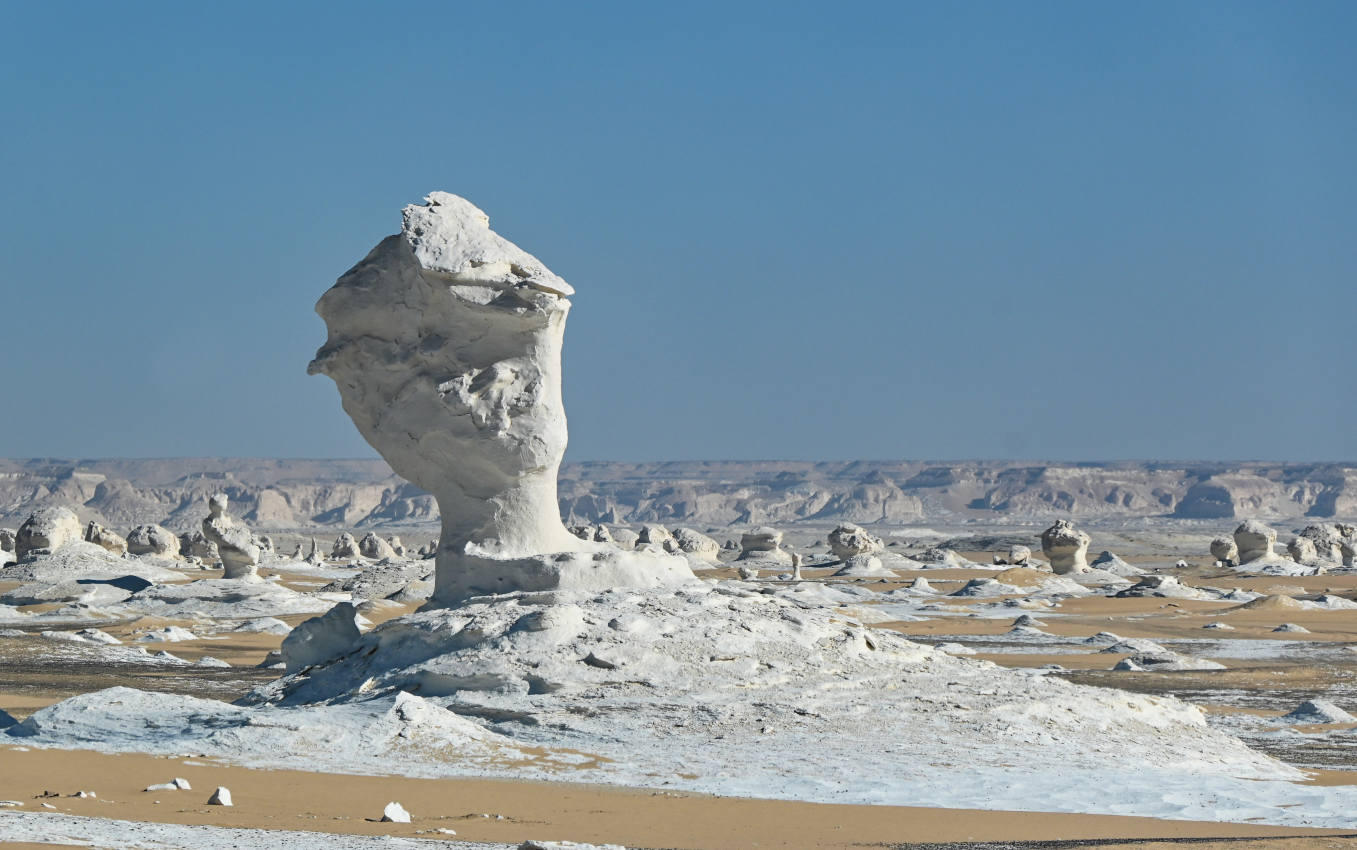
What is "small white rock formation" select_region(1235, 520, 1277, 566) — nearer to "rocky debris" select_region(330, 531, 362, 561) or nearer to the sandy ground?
"rocky debris" select_region(330, 531, 362, 561)

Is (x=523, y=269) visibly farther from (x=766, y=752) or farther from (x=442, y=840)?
(x=442, y=840)

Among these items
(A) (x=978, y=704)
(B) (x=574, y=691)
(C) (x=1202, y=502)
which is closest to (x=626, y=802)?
(B) (x=574, y=691)

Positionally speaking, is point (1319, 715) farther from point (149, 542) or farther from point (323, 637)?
point (149, 542)

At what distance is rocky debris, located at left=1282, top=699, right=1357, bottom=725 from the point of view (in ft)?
50.1

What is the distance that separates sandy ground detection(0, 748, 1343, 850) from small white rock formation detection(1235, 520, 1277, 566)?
1782 inches

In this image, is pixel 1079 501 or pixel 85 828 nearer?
pixel 85 828

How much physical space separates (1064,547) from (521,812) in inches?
1568

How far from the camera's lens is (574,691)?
12.6 metres

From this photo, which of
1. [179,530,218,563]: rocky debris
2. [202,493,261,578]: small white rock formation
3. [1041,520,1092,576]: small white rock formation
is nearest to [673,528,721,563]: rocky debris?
[1041,520,1092,576]: small white rock formation

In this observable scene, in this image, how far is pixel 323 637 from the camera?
15.2 metres

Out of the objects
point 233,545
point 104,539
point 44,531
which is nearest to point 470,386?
point 233,545

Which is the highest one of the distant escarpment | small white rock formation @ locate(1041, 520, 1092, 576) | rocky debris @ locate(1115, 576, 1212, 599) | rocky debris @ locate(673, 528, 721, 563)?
the distant escarpment

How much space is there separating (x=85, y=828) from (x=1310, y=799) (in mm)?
7424

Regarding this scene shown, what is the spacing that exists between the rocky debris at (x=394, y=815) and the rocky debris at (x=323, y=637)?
6242 mm
